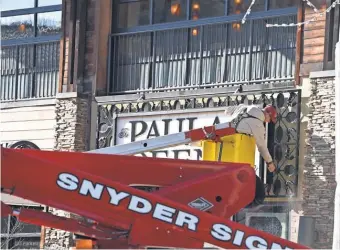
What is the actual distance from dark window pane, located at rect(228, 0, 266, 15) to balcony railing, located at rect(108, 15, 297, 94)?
253 mm

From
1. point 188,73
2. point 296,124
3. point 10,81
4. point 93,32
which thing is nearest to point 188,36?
point 188,73

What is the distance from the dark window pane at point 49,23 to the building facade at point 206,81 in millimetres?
570

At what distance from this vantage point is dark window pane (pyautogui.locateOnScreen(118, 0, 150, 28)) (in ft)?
71.8

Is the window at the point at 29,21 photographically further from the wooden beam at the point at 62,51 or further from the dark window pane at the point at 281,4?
the dark window pane at the point at 281,4

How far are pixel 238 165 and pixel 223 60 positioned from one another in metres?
12.0

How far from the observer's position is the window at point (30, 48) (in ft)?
75.8

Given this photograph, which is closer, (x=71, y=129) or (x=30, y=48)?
(x=71, y=129)

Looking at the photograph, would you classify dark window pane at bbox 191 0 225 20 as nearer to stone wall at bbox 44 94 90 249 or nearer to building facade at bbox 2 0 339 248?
building facade at bbox 2 0 339 248

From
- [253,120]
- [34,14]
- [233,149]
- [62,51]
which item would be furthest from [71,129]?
[233,149]

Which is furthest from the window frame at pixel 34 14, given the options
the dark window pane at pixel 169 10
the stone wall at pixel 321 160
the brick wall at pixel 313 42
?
the stone wall at pixel 321 160

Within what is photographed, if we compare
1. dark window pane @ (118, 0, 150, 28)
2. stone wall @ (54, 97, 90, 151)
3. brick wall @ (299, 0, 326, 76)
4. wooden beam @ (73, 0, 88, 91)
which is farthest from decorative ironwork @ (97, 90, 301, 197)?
wooden beam @ (73, 0, 88, 91)

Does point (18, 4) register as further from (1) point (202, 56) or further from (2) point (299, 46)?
(2) point (299, 46)

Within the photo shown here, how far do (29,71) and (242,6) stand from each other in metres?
5.84

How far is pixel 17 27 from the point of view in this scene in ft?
78.6
